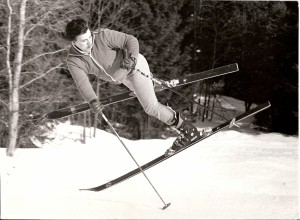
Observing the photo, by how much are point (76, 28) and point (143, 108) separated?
222cm

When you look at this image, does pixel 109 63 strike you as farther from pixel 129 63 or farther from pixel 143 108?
pixel 143 108

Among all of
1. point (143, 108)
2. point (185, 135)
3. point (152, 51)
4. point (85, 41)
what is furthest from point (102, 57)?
point (152, 51)

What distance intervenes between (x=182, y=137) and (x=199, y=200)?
22.1 inches

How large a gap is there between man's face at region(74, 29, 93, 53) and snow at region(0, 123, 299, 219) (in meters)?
1.04

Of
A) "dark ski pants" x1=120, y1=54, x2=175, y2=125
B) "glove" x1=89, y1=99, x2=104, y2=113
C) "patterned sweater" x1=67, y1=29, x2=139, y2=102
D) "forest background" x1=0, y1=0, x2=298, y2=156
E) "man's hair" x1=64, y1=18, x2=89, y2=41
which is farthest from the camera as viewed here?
"forest background" x1=0, y1=0, x2=298, y2=156

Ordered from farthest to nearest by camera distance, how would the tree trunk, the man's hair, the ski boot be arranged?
the tree trunk, the ski boot, the man's hair

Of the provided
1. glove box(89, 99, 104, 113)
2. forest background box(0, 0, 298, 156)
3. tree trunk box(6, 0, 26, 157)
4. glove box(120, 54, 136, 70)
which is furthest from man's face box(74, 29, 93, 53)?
tree trunk box(6, 0, 26, 157)

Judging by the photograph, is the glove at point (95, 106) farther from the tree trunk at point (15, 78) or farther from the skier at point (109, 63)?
the tree trunk at point (15, 78)

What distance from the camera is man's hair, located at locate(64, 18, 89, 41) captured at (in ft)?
8.85

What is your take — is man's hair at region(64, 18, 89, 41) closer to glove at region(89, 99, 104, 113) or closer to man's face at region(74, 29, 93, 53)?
man's face at region(74, 29, 93, 53)

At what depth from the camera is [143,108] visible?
4.81 m

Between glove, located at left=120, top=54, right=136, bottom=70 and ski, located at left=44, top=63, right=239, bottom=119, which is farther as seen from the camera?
ski, located at left=44, top=63, right=239, bottom=119

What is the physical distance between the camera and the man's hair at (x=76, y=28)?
2.70 meters

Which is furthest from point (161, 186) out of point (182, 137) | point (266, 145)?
point (266, 145)
